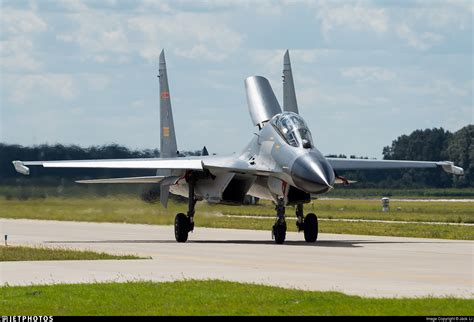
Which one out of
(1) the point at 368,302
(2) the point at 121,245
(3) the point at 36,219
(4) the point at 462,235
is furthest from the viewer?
(3) the point at 36,219

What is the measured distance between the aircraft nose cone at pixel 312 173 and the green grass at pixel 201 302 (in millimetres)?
10465

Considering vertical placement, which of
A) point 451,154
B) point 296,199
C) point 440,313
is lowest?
point 440,313

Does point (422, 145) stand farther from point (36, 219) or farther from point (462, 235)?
point (462, 235)

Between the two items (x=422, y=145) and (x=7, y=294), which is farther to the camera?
(x=422, y=145)

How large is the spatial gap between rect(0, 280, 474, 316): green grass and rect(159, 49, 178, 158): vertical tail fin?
22492 millimetres

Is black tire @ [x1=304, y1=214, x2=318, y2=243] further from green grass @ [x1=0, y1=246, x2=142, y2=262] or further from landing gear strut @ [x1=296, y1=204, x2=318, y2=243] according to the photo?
green grass @ [x1=0, y1=246, x2=142, y2=262]

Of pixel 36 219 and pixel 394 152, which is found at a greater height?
pixel 394 152

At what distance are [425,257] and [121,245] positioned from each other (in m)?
9.23

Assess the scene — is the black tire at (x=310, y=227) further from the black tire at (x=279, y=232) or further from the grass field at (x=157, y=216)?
the grass field at (x=157, y=216)

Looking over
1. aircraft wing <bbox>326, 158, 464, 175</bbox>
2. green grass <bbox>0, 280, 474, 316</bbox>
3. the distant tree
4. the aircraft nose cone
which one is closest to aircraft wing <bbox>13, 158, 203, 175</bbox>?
aircraft wing <bbox>326, 158, 464, 175</bbox>

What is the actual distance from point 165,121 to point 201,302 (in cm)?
2549

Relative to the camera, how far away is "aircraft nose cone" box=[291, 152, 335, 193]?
2961 cm

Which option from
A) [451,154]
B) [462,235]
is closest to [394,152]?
[451,154]

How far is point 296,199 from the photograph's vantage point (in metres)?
32.5
